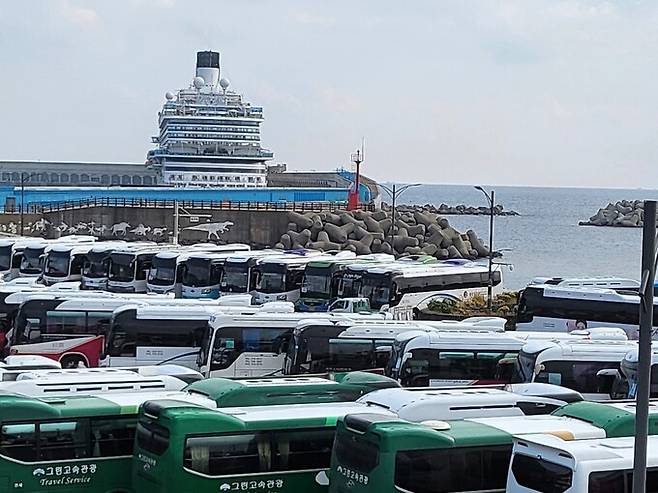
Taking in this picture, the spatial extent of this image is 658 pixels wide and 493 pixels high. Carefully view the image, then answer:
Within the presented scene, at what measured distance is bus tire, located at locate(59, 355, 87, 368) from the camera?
23219 mm

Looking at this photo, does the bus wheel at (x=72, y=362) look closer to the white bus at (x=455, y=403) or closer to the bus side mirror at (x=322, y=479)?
the white bus at (x=455, y=403)

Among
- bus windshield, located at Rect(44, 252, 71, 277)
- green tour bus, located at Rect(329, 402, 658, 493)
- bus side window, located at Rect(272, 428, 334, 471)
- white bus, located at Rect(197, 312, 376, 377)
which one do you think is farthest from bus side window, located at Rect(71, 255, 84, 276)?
green tour bus, located at Rect(329, 402, 658, 493)

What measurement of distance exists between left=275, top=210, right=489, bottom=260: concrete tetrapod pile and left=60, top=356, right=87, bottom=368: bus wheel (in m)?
31.4

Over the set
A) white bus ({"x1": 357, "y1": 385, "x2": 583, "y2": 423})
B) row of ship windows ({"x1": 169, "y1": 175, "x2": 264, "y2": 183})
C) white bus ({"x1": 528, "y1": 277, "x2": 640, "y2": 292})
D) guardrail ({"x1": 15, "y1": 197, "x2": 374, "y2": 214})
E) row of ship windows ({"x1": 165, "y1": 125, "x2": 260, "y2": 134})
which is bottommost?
white bus ({"x1": 357, "y1": 385, "x2": 583, "y2": 423})

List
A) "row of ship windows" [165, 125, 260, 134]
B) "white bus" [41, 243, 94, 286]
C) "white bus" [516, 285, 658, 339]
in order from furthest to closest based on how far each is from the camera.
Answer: "row of ship windows" [165, 125, 260, 134], "white bus" [41, 243, 94, 286], "white bus" [516, 285, 658, 339]

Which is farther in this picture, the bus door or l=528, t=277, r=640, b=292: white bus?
l=528, t=277, r=640, b=292: white bus

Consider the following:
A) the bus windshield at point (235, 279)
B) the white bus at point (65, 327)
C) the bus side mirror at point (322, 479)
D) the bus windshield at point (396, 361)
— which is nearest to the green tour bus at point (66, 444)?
the bus side mirror at point (322, 479)

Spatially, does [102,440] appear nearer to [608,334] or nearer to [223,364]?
[223,364]

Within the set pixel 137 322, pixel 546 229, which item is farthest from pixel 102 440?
pixel 546 229

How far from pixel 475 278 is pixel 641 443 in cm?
2394

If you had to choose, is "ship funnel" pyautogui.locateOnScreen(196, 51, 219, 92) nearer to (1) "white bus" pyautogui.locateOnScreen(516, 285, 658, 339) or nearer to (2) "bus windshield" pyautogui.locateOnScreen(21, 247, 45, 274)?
(2) "bus windshield" pyautogui.locateOnScreen(21, 247, 45, 274)

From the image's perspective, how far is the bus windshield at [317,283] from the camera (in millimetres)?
30391

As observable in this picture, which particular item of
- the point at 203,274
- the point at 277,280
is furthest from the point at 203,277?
the point at 277,280

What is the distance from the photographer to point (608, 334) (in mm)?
21047
